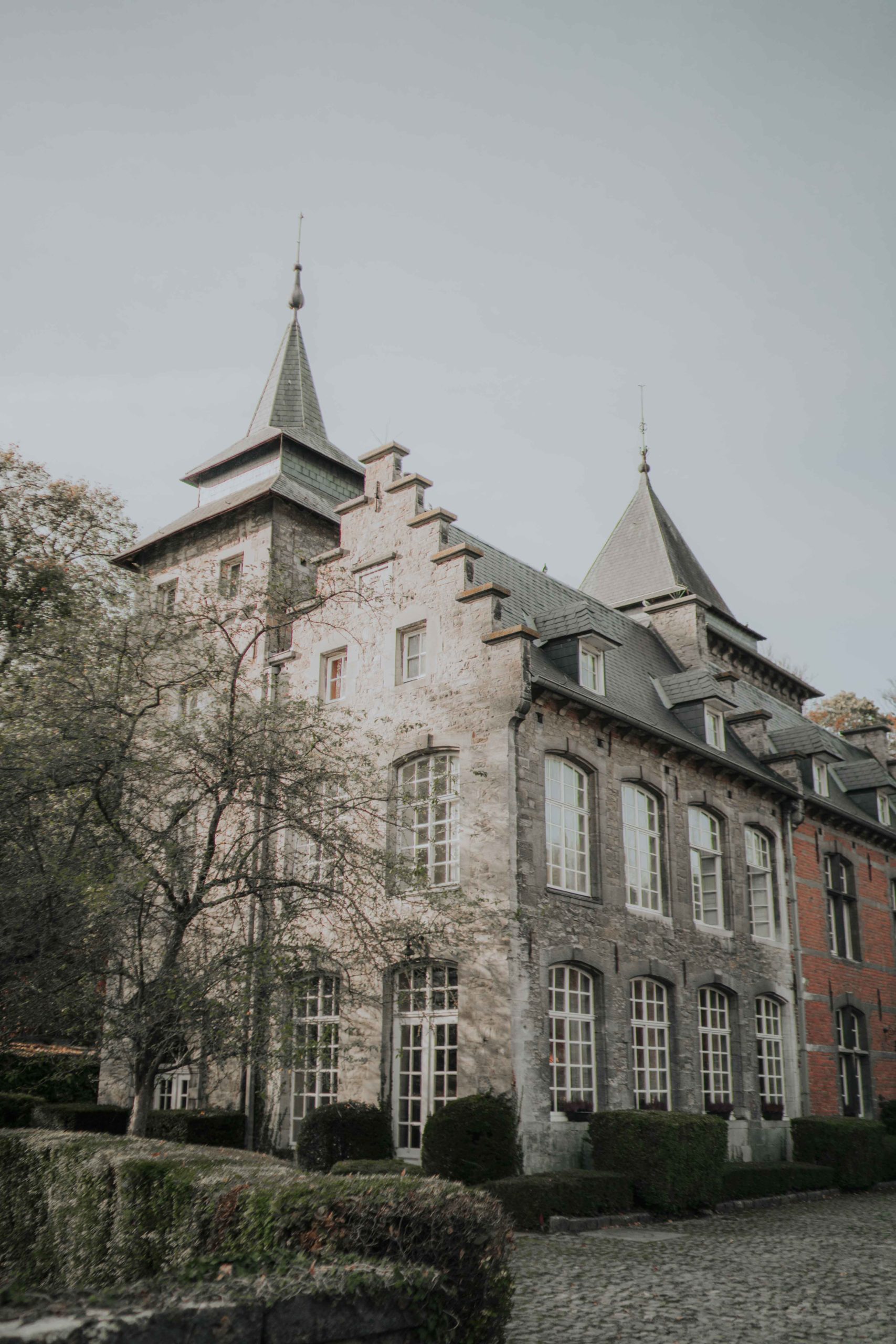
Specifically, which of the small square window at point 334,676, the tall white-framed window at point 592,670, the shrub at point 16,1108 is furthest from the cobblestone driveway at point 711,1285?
the shrub at point 16,1108

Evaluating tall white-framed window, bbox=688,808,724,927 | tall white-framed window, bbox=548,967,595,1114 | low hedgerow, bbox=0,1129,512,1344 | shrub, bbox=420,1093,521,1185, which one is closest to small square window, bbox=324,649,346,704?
tall white-framed window, bbox=548,967,595,1114

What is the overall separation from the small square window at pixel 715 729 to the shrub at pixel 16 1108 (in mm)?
12999

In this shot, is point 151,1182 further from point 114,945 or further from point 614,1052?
point 614,1052

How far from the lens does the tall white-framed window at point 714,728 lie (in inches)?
804

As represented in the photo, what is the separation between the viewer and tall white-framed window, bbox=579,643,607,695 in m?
17.8

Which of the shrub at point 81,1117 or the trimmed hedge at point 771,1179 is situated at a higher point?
the shrub at point 81,1117

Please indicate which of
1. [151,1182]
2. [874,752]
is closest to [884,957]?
[874,752]

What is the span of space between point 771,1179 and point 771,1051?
12.5ft

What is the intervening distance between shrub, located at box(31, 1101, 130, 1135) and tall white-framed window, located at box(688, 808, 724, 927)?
33.2 feet

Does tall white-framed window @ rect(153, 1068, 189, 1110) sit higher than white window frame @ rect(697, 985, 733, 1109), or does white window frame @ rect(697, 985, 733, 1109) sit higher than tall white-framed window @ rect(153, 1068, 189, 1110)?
white window frame @ rect(697, 985, 733, 1109)

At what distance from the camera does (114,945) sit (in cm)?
1185

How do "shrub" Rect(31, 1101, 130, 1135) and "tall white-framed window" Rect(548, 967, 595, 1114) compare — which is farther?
"shrub" Rect(31, 1101, 130, 1135)

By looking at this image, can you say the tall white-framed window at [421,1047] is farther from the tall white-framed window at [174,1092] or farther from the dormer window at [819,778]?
the dormer window at [819,778]

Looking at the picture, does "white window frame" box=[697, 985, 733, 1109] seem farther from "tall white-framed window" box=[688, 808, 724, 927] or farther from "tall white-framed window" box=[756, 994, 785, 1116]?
"tall white-framed window" box=[688, 808, 724, 927]
